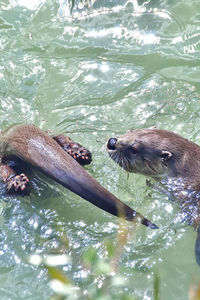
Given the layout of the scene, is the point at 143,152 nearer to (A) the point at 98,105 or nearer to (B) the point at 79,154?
(B) the point at 79,154

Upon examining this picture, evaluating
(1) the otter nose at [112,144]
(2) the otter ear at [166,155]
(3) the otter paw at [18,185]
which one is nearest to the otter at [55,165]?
(3) the otter paw at [18,185]

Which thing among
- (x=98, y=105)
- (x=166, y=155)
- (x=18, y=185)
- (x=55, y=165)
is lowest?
(x=98, y=105)

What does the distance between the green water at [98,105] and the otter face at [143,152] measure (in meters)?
0.19

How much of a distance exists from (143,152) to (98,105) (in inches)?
48.4

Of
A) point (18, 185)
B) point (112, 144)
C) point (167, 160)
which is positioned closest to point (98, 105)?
point (112, 144)

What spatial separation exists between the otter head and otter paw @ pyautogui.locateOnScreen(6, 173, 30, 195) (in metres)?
0.85

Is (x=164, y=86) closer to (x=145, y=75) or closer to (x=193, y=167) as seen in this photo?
(x=145, y=75)

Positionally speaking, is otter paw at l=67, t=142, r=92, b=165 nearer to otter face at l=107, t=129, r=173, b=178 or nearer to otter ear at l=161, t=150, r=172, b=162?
otter face at l=107, t=129, r=173, b=178

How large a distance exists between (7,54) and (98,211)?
263cm

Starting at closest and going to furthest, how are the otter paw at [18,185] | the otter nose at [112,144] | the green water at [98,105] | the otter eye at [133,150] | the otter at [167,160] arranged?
the green water at [98,105] < the otter paw at [18,185] < the otter at [167,160] < the otter eye at [133,150] < the otter nose at [112,144]

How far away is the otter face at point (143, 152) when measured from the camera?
3.78m

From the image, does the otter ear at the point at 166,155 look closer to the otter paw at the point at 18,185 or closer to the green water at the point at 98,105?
the green water at the point at 98,105

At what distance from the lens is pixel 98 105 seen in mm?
4914

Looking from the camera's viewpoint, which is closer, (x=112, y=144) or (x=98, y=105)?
(x=112, y=144)
